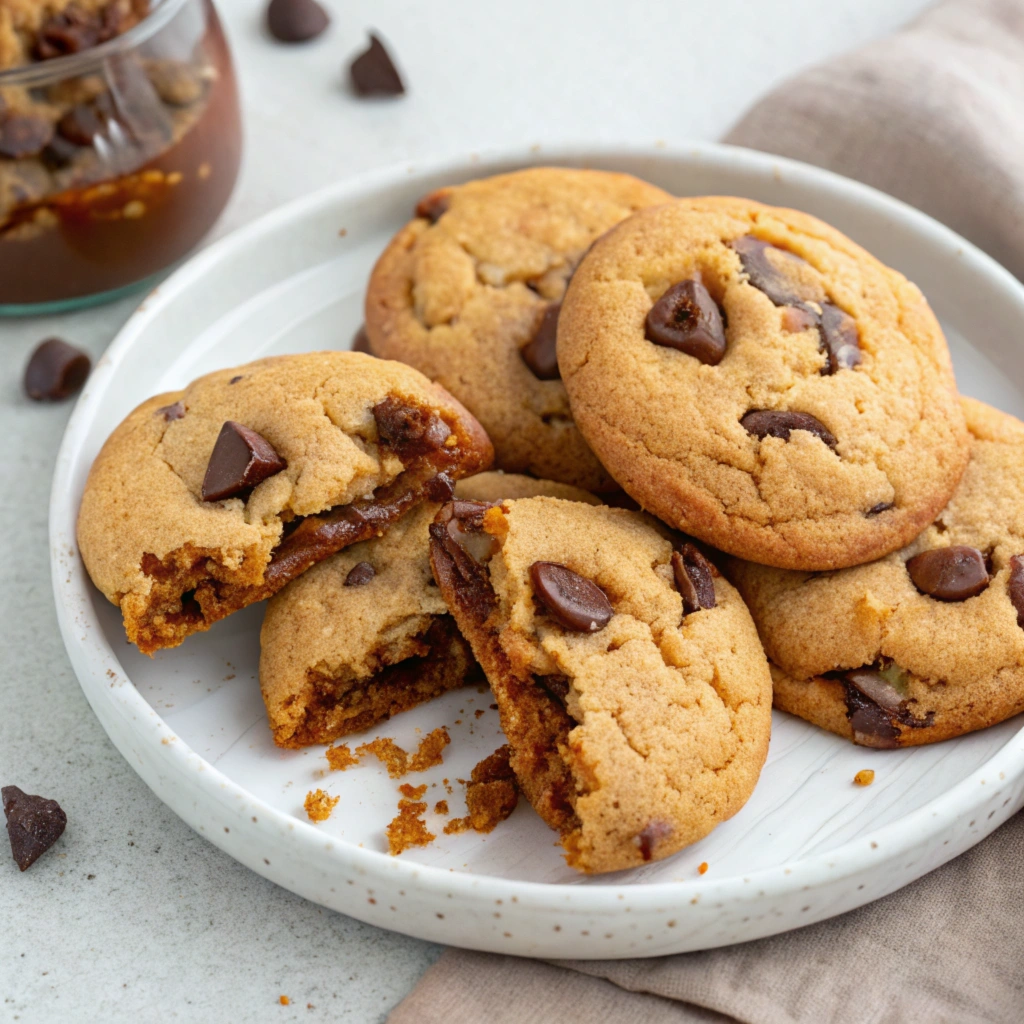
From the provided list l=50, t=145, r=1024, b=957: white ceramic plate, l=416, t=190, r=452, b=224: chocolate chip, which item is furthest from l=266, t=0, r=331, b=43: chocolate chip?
l=50, t=145, r=1024, b=957: white ceramic plate

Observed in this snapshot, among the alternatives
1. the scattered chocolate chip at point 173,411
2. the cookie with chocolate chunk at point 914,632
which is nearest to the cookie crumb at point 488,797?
the cookie with chocolate chunk at point 914,632

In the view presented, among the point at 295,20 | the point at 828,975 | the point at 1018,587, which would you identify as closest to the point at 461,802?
the point at 828,975

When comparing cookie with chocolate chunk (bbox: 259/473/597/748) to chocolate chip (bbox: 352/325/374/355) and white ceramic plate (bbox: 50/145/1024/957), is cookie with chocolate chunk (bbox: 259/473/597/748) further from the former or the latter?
chocolate chip (bbox: 352/325/374/355)

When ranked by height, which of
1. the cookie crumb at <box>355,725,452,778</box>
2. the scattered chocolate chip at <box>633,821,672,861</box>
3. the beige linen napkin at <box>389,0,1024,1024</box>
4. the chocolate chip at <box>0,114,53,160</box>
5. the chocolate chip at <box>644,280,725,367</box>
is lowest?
the beige linen napkin at <box>389,0,1024,1024</box>

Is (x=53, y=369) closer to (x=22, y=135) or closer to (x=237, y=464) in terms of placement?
(x=22, y=135)

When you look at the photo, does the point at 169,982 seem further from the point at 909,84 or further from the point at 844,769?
the point at 909,84

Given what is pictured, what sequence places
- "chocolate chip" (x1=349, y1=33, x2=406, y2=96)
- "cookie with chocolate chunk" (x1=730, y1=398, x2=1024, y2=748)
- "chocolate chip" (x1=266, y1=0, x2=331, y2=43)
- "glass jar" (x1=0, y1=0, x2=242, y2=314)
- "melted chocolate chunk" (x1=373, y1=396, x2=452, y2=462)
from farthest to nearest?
1. "chocolate chip" (x1=266, y1=0, x2=331, y2=43)
2. "chocolate chip" (x1=349, y1=33, x2=406, y2=96)
3. "glass jar" (x1=0, y1=0, x2=242, y2=314)
4. "melted chocolate chunk" (x1=373, y1=396, x2=452, y2=462)
5. "cookie with chocolate chunk" (x1=730, y1=398, x2=1024, y2=748)

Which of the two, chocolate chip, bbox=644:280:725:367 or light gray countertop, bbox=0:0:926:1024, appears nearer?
light gray countertop, bbox=0:0:926:1024

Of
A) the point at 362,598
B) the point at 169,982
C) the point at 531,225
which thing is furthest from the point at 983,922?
the point at 531,225
